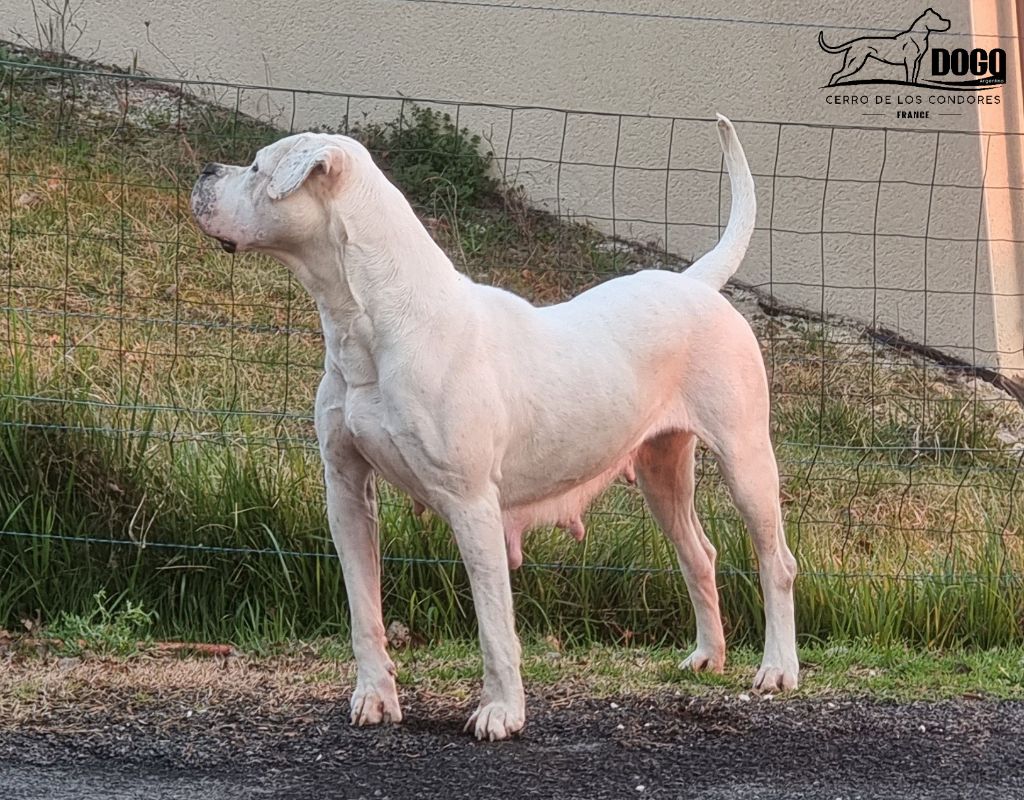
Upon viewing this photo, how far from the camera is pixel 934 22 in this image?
8.56 meters

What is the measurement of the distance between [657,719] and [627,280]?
1419 millimetres

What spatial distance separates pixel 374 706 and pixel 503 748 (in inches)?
17.7

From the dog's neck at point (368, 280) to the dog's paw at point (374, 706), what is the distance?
3.27 feet

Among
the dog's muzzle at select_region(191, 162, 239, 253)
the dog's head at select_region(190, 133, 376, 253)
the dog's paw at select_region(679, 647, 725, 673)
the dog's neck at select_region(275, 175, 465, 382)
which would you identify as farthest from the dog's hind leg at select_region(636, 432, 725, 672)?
the dog's muzzle at select_region(191, 162, 239, 253)

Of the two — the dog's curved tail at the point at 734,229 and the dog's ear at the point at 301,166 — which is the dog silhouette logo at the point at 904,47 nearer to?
the dog's curved tail at the point at 734,229

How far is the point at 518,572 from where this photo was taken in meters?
5.51

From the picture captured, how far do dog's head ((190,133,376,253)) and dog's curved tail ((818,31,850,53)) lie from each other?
5.52m

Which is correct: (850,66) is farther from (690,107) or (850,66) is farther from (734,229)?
(734,229)

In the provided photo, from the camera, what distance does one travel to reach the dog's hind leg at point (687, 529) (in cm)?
490

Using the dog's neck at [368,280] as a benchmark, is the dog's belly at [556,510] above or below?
below

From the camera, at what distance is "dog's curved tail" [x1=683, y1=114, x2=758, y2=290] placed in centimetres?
483

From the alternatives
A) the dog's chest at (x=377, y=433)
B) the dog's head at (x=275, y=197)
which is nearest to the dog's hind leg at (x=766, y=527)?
the dog's chest at (x=377, y=433)

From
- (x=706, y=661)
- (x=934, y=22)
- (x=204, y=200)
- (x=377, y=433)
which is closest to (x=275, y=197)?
(x=204, y=200)

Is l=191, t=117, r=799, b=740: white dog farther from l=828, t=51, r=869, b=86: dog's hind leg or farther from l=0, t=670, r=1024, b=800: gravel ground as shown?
l=828, t=51, r=869, b=86: dog's hind leg
